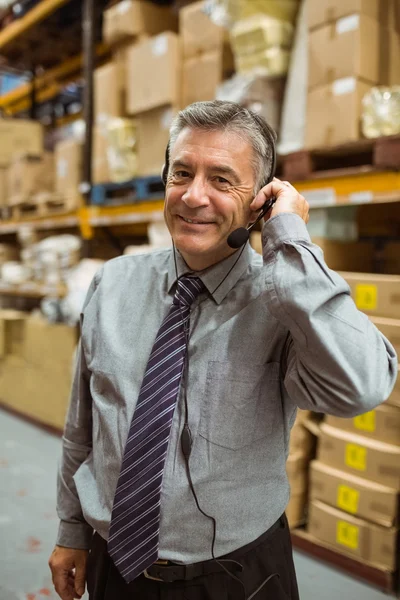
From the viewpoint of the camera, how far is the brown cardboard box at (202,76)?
3125 mm

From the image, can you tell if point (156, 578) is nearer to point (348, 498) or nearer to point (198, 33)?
point (348, 498)

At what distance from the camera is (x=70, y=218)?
4.40 meters

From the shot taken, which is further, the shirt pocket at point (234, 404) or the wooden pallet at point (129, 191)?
the wooden pallet at point (129, 191)

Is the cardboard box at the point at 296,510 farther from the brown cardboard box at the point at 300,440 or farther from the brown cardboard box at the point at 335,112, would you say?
the brown cardboard box at the point at 335,112

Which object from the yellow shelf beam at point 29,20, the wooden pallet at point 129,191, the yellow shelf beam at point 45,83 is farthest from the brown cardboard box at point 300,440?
the yellow shelf beam at point 45,83

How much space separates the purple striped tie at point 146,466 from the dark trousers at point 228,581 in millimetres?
75

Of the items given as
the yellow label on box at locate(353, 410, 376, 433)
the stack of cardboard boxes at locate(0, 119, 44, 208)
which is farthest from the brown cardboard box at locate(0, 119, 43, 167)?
the yellow label on box at locate(353, 410, 376, 433)

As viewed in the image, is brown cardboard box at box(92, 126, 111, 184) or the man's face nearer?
the man's face

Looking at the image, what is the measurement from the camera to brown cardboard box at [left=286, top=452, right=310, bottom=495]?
2.68 m

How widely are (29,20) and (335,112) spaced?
354 centimetres

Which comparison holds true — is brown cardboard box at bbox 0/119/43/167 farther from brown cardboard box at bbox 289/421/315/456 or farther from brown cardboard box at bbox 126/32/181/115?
brown cardboard box at bbox 289/421/315/456

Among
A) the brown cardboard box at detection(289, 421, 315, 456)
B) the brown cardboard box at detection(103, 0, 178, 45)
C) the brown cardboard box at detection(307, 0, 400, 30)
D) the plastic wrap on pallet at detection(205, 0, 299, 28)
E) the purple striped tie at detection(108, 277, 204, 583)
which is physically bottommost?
the brown cardboard box at detection(289, 421, 315, 456)

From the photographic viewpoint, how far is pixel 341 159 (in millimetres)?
2785

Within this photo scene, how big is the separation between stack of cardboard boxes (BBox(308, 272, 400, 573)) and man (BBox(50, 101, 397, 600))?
1251mm
